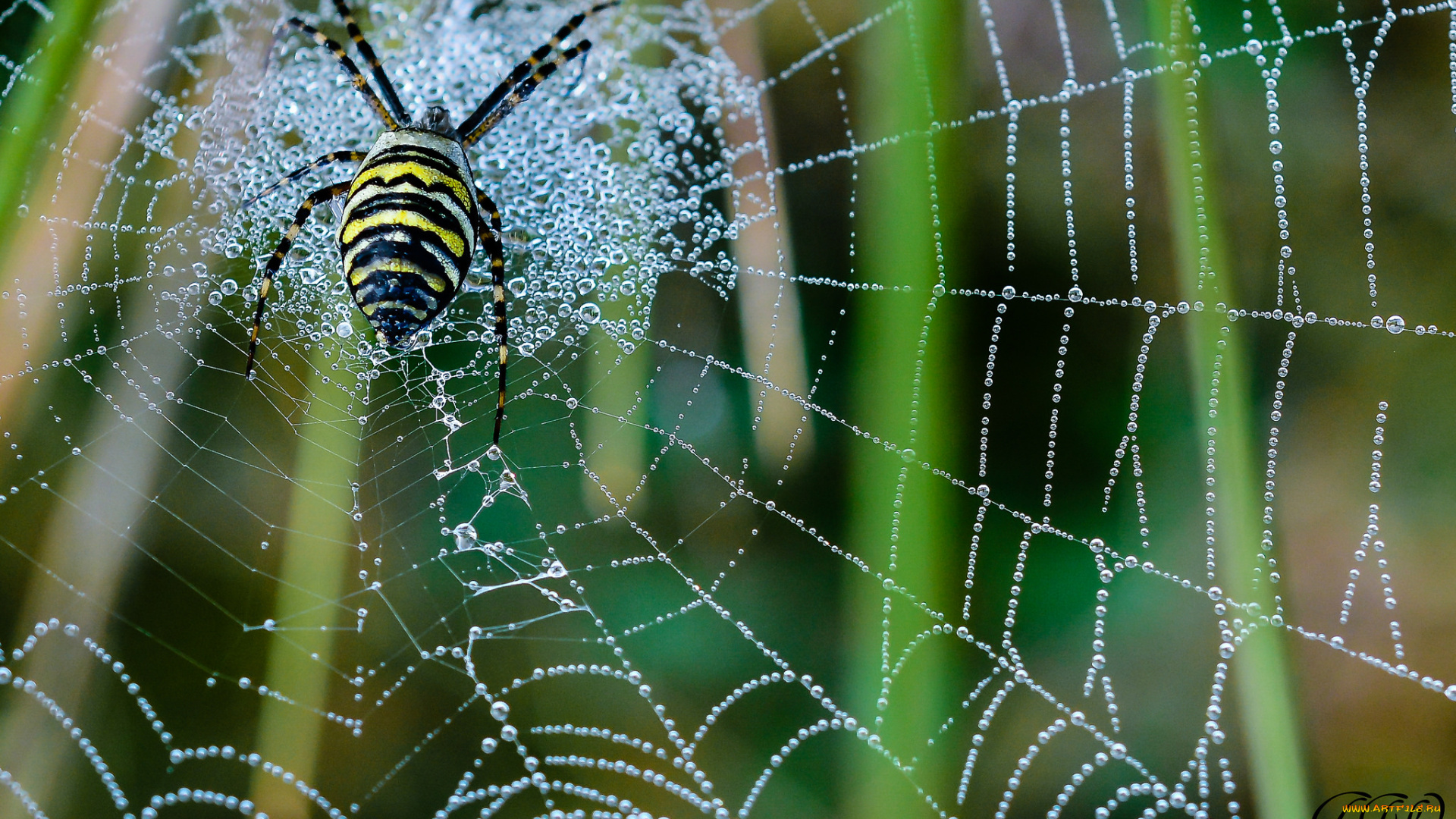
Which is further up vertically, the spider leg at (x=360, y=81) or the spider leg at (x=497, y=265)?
the spider leg at (x=360, y=81)

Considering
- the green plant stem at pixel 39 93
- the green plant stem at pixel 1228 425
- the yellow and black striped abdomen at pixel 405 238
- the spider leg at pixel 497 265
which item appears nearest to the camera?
the yellow and black striped abdomen at pixel 405 238

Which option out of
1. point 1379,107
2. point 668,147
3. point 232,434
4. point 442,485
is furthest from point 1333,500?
point 232,434

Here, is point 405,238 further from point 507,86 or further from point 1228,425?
point 1228,425

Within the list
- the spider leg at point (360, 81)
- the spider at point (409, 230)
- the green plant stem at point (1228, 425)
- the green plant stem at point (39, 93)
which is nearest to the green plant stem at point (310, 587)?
the spider at point (409, 230)

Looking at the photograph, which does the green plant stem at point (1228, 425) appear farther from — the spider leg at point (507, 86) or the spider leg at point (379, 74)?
the spider leg at point (379, 74)

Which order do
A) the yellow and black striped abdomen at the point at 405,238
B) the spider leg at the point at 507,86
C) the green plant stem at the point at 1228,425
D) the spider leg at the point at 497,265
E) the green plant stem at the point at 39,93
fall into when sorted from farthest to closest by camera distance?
the green plant stem at the point at 39,93 → the spider leg at the point at 507,86 → the green plant stem at the point at 1228,425 → the spider leg at the point at 497,265 → the yellow and black striped abdomen at the point at 405,238

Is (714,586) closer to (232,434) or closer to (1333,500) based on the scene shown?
(232,434)

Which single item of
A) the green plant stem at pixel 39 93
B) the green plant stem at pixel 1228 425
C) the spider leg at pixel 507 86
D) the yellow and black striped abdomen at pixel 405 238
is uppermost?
the green plant stem at pixel 39 93
